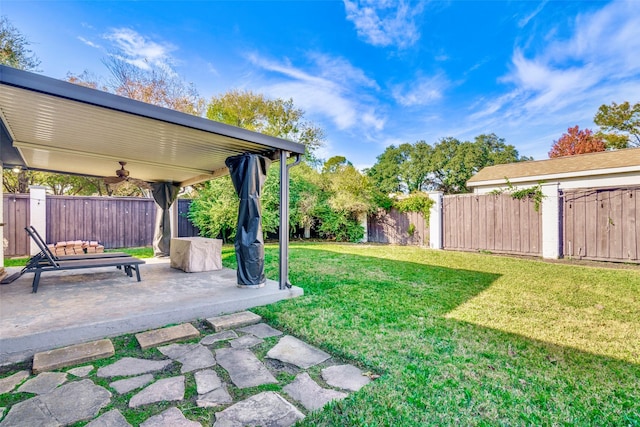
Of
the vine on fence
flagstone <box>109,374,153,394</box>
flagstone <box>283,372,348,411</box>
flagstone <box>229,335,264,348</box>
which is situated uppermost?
the vine on fence

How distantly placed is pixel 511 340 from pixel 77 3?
10902mm

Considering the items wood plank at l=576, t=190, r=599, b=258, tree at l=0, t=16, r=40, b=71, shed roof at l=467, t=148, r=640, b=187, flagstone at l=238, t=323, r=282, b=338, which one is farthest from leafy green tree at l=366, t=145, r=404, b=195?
flagstone at l=238, t=323, r=282, b=338

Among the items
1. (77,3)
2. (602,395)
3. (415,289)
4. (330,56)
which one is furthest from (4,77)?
(330,56)

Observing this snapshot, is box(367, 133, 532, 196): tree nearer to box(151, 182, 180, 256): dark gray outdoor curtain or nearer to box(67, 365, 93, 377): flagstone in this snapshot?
box(151, 182, 180, 256): dark gray outdoor curtain

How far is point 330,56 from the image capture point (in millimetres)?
9422

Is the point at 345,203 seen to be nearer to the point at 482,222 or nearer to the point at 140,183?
the point at 482,222

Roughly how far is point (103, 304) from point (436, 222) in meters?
8.84

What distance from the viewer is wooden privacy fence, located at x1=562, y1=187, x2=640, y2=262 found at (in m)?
6.24

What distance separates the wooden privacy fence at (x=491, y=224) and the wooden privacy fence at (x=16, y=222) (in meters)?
11.9

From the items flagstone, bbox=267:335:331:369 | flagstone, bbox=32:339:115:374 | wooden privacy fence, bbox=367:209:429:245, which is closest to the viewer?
flagstone, bbox=32:339:115:374

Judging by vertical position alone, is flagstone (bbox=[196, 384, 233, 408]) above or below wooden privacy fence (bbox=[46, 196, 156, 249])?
below

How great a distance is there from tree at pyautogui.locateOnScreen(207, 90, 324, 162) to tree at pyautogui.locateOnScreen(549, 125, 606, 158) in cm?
1654

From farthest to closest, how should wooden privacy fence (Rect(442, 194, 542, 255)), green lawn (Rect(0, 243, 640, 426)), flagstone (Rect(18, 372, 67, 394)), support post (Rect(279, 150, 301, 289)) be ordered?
wooden privacy fence (Rect(442, 194, 542, 255)) → support post (Rect(279, 150, 301, 289)) → flagstone (Rect(18, 372, 67, 394)) → green lawn (Rect(0, 243, 640, 426))

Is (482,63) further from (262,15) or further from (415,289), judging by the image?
(415,289)
